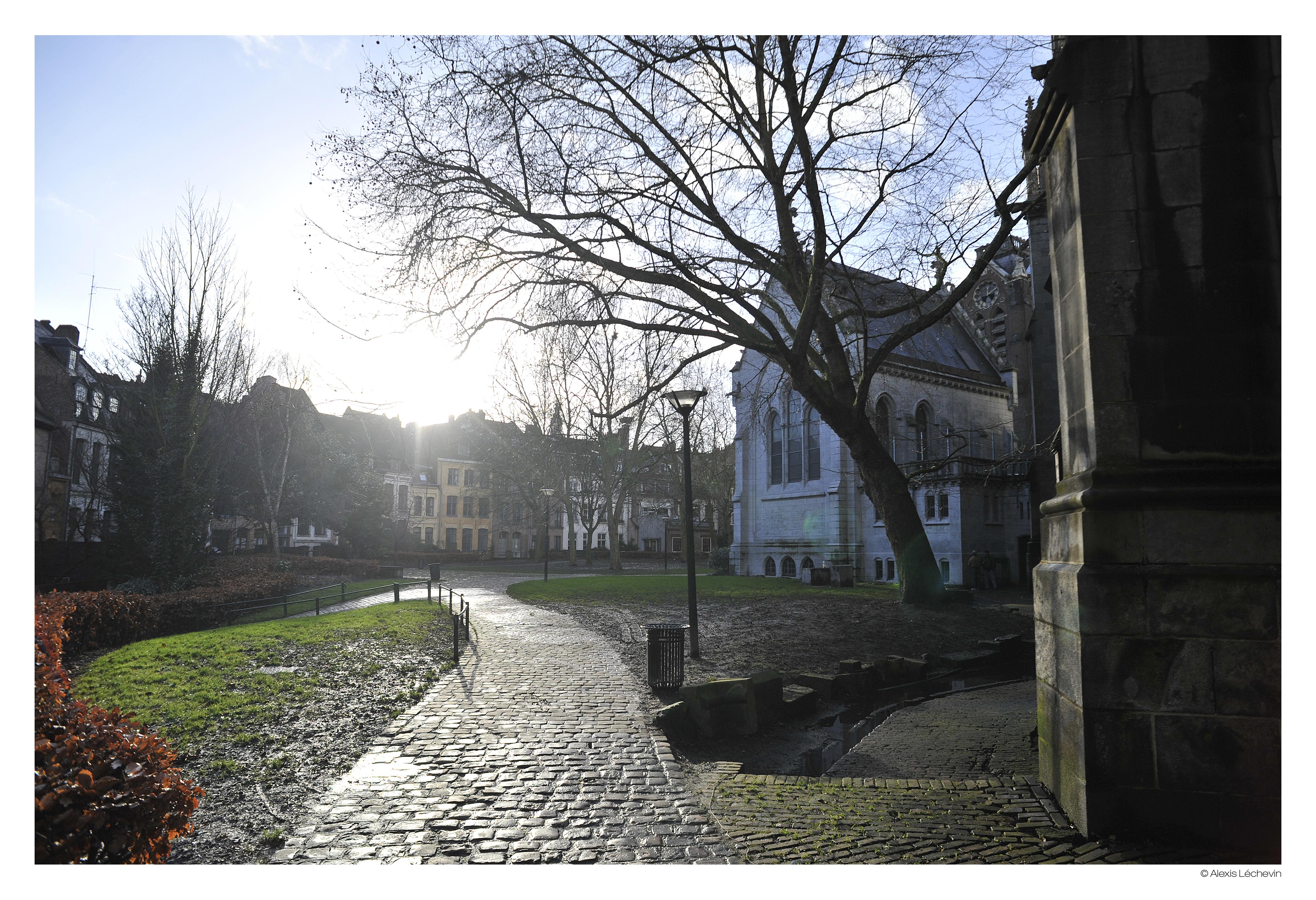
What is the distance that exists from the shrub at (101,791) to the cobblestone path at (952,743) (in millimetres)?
4902

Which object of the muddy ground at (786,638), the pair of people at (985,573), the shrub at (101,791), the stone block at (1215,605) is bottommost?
the pair of people at (985,573)

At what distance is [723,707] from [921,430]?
29022 millimetres

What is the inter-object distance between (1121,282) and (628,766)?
4.69 m

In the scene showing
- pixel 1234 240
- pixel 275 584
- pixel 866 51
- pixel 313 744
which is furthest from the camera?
pixel 275 584

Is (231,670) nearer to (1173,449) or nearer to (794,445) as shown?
(1173,449)

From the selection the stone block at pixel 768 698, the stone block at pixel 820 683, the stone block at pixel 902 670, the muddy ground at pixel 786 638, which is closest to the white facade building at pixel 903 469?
the muddy ground at pixel 786 638

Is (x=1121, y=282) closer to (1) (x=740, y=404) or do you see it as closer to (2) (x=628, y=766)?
(2) (x=628, y=766)

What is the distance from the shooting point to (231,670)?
10.3 metres

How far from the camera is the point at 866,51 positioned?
12445mm

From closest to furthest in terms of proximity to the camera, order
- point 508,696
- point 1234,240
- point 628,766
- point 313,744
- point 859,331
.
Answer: point 1234,240
point 628,766
point 313,744
point 508,696
point 859,331

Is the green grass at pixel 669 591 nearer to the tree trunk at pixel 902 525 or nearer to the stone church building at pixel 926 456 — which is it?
the tree trunk at pixel 902 525

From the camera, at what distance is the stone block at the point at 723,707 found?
25.8 feet

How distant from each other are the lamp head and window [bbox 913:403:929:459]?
21.0 meters

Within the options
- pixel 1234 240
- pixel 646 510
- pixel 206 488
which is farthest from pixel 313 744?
pixel 646 510
